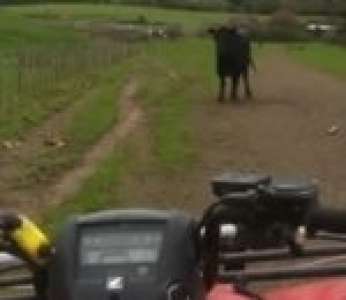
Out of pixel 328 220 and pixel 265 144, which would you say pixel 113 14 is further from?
pixel 328 220

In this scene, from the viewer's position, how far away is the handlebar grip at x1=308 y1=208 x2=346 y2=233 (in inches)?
86.7

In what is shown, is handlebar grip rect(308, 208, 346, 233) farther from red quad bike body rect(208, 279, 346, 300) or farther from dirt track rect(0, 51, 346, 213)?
dirt track rect(0, 51, 346, 213)

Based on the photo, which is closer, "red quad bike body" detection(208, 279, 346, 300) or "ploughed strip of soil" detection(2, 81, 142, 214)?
"red quad bike body" detection(208, 279, 346, 300)

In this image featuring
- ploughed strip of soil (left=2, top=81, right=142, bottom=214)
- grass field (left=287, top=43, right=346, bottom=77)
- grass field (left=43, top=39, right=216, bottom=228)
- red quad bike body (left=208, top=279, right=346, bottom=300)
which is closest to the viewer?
red quad bike body (left=208, top=279, right=346, bottom=300)

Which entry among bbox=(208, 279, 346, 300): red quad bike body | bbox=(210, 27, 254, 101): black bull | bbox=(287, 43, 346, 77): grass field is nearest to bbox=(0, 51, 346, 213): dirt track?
bbox=(210, 27, 254, 101): black bull

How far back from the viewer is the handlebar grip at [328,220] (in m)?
2.20

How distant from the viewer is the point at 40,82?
30562 millimetres

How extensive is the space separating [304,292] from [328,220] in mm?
218

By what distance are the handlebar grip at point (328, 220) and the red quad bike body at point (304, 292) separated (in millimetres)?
117

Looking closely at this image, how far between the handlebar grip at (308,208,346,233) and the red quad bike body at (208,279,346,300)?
12 centimetres

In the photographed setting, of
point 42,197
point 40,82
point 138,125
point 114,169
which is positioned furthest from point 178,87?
point 42,197

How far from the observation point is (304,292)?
94.9 inches

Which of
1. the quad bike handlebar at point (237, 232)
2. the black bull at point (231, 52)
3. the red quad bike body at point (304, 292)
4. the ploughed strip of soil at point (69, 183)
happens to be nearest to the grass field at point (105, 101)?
the ploughed strip of soil at point (69, 183)

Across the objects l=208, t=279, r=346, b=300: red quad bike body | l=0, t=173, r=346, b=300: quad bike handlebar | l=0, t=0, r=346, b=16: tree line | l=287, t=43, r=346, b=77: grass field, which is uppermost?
l=0, t=173, r=346, b=300: quad bike handlebar
